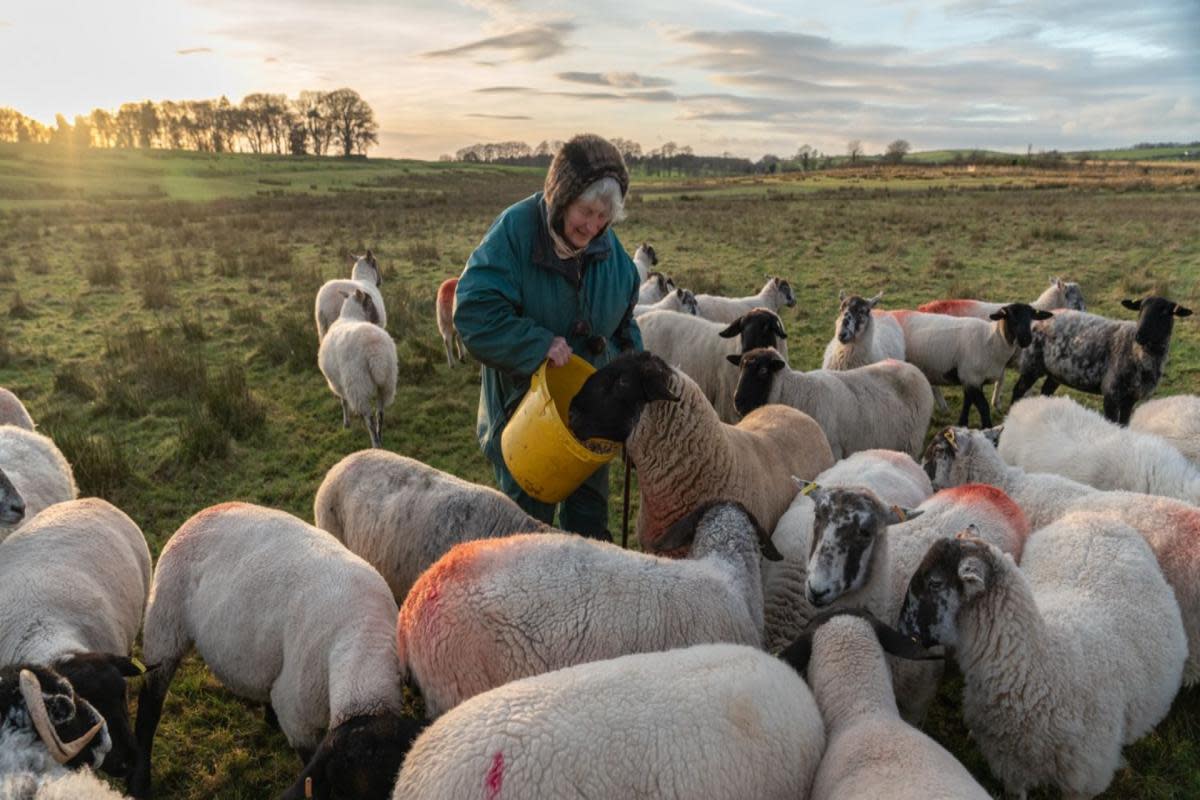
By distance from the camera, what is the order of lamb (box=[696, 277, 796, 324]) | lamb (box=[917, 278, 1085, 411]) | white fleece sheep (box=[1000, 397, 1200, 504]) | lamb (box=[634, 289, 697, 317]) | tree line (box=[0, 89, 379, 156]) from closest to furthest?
1. white fleece sheep (box=[1000, 397, 1200, 504])
2. lamb (box=[917, 278, 1085, 411])
3. lamb (box=[634, 289, 697, 317])
4. lamb (box=[696, 277, 796, 324])
5. tree line (box=[0, 89, 379, 156])

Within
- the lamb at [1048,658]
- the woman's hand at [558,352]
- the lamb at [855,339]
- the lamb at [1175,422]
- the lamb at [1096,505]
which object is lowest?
the lamb at [1048,658]

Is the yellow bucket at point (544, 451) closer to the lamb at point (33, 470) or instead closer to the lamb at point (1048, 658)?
the lamb at point (1048, 658)

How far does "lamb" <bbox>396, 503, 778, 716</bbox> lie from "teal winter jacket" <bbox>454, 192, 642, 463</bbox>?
0.96 meters

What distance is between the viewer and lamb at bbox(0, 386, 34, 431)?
18.6ft

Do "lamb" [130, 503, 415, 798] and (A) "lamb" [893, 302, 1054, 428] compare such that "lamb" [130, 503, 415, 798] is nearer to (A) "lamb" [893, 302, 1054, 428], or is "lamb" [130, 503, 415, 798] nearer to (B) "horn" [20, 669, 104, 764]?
(B) "horn" [20, 669, 104, 764]

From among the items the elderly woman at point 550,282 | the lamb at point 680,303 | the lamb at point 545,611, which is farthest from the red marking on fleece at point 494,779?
the lamb at point 680,303

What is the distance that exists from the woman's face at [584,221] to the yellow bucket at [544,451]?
2.11 ft

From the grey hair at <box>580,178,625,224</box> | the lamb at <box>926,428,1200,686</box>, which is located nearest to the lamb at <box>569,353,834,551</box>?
the grey hair at <box>580,178,625,224</box>

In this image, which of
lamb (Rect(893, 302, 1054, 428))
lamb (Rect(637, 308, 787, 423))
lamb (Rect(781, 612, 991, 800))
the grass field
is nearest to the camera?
lamb (Rect(781, 612, 991, 800))

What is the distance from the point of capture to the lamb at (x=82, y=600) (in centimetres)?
301

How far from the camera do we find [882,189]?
46906 mm

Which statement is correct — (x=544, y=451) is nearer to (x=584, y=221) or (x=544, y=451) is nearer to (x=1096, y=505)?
(x=584, y=221)

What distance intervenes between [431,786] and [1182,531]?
4.19 metres

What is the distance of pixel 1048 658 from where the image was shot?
3.08 metres
